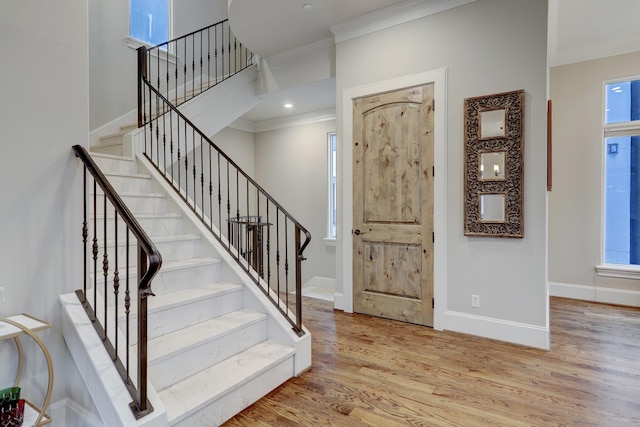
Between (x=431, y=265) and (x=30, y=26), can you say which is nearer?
(x=30, y=26)

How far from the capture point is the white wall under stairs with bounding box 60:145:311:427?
5.49ft

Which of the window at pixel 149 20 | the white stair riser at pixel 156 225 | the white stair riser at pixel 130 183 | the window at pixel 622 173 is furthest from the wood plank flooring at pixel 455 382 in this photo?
the window at pixel 149 20

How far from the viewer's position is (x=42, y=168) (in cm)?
183

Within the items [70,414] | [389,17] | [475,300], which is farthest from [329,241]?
[70,414]

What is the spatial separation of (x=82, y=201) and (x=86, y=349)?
35.2 inches

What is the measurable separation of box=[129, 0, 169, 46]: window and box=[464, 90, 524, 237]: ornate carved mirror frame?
4533 mm

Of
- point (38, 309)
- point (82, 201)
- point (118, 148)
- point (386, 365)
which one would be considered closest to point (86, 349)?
point (38, 309)

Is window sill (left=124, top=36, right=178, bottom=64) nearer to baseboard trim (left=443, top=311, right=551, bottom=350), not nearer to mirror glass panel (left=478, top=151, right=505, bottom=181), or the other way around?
mirror glass panel (left=478, top=151, right=505, bottom=181)

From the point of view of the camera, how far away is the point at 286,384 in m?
2.28

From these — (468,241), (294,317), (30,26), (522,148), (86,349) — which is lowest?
(294,317)

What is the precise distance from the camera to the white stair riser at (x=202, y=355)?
188 centimetres

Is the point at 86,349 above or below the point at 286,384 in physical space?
above

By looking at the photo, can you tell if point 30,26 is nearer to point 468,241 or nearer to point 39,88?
point 39,88

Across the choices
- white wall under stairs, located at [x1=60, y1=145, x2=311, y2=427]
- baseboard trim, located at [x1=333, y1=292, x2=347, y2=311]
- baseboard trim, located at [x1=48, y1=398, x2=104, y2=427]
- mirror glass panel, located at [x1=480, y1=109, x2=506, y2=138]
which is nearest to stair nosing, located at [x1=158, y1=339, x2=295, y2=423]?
white wall under stairs, located at [x1=60, y1=145, x2=311, y2=427]
